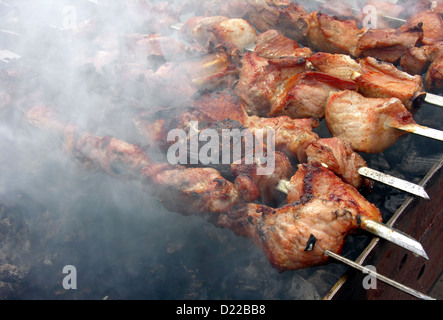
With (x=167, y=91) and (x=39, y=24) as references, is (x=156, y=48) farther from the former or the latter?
(x=39, y=24)

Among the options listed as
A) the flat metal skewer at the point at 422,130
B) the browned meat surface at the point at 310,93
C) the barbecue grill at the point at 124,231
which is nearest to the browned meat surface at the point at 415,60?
the barbecue grill at the point at 124,231

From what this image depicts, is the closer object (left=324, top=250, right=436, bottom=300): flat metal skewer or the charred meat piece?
(left=324, top=250, right=436, bottom=300): flat metal skewer

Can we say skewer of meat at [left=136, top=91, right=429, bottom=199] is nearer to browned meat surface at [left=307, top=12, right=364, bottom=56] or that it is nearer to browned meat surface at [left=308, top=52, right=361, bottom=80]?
browned meat surface at [left=308, top=52, right=361, bottom=80]

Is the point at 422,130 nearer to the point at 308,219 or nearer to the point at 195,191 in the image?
the point at 308,219

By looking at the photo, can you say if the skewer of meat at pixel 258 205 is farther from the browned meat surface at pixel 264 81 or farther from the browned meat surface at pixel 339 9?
the browned meat surface at pixel 339 9

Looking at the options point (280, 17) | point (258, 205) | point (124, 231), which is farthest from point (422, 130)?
point (124, 231)

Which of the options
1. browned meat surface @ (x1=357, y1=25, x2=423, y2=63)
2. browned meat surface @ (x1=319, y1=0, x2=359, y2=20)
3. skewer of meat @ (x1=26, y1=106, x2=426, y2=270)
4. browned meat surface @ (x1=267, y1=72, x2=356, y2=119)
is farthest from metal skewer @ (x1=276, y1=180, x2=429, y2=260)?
browned meat surface @ (x1=319, y1=0, x2=359, y2=20)
